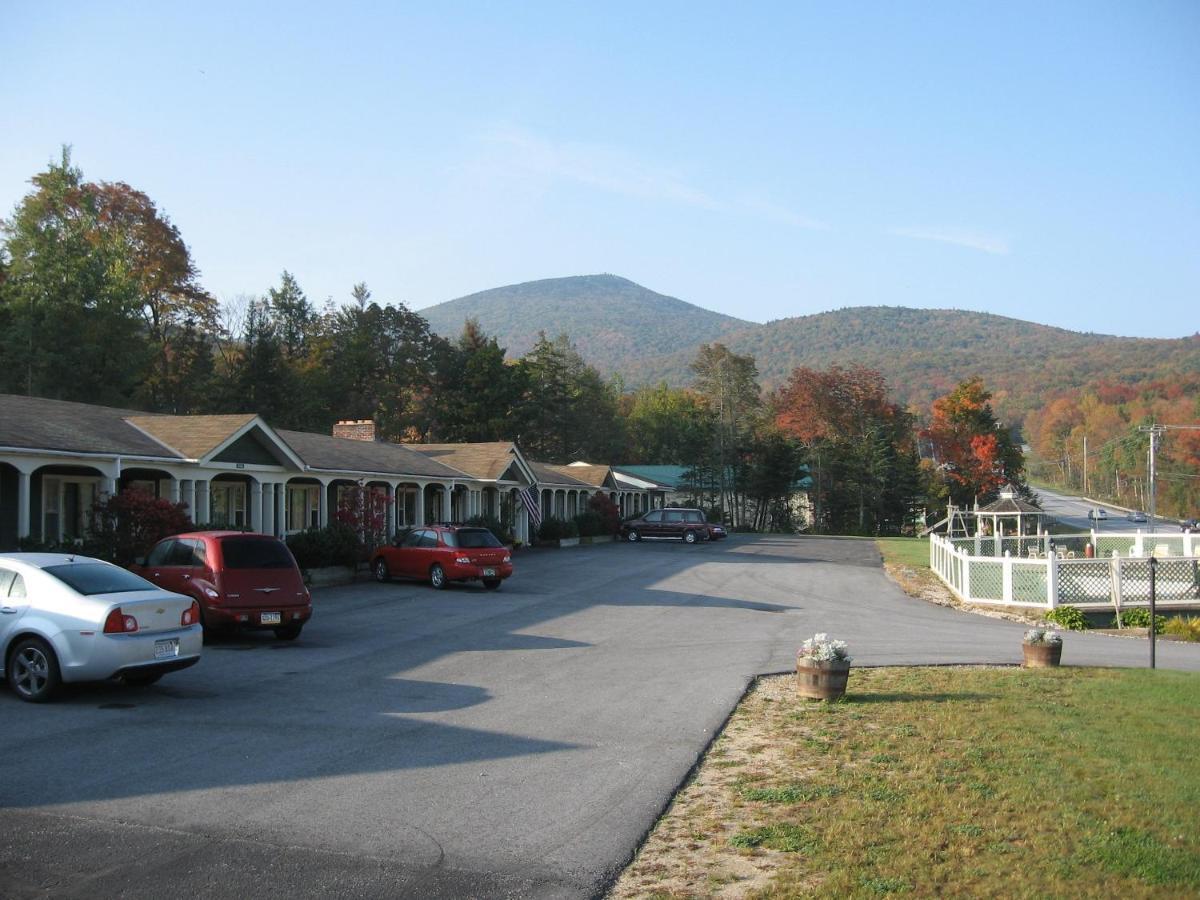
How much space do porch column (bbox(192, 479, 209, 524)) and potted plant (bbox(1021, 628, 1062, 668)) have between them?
62.3 feet

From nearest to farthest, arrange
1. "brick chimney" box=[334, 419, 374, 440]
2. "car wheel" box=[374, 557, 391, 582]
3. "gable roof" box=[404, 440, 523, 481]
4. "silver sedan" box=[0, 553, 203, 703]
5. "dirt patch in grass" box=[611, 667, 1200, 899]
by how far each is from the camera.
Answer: "dirt patch in grass" box=[611, 667, 1200, 899] → "silver sedan" box=[0, 553, 203, 703] → "car wheel" box=[374, 557, 391, 582] → "gable roof" box=[404, 440, 523, 481] → "brick chimney" box=[334, 419, 374, 440]

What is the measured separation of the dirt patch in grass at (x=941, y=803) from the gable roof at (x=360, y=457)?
22.0m

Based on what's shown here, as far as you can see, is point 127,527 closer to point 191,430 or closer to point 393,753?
point 191,430

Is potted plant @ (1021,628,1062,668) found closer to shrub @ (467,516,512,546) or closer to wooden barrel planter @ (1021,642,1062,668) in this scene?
wooden barrel planter @ (1021,642,1062,668)

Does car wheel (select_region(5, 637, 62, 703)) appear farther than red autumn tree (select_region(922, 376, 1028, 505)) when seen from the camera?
No

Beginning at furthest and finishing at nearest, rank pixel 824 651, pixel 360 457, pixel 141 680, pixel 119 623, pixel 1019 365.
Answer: pixel 1019 365
pixel 360 457
pixel 141 680
pixel 824 651
pixel 119 623

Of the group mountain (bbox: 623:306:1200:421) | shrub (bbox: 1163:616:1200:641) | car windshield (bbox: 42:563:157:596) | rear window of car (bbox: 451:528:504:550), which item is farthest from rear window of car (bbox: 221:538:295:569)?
mountain (bbox: 623:306:1200:421)

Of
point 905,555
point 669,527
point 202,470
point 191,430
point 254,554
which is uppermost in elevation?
point 191,430

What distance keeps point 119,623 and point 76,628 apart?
404 mm

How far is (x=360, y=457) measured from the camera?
33969 mm

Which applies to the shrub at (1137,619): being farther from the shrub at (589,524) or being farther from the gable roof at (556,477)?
the shrub at (589,524)

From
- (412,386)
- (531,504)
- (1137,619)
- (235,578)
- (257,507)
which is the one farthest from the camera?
(412,386)

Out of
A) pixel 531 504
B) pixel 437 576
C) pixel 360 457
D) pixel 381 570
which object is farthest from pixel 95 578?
pixel 531 504

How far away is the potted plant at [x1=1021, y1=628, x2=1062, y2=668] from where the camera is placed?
13648 mm
